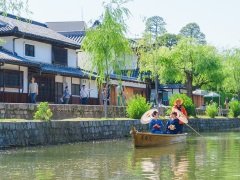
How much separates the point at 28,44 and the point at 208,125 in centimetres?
1547

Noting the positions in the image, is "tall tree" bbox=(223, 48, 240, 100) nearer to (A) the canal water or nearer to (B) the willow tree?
(B) the willow tree

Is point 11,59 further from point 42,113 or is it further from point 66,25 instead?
point 66,25

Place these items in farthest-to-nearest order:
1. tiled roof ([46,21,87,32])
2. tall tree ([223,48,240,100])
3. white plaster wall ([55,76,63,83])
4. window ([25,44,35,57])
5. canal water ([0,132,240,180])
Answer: tiled roof ([46,21,87,32])
tall tree ([223,48,240,100])
white plaster wall ([55,76,63,83])
window ([25,44,35,57])
canal water ([0,132,240,180])

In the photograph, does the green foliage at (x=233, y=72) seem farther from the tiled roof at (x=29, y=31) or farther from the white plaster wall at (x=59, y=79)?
the white plaster wall at (x=59, y=79)

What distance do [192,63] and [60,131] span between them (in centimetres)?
2191

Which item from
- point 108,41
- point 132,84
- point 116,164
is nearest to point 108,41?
point 108,41

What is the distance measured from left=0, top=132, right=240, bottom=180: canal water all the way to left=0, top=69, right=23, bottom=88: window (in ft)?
35.6

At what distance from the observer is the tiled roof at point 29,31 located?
3262 centimetres

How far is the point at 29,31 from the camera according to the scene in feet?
115

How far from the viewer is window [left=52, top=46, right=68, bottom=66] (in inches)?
1487

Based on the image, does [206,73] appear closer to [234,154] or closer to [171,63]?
[171,63]

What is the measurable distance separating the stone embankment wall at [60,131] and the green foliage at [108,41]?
3.66 meters

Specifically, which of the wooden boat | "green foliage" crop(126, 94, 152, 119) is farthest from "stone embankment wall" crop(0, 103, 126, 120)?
the wooden boat

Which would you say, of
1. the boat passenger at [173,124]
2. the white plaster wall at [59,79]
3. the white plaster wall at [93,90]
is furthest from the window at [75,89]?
the boat passenger at [173,124]
